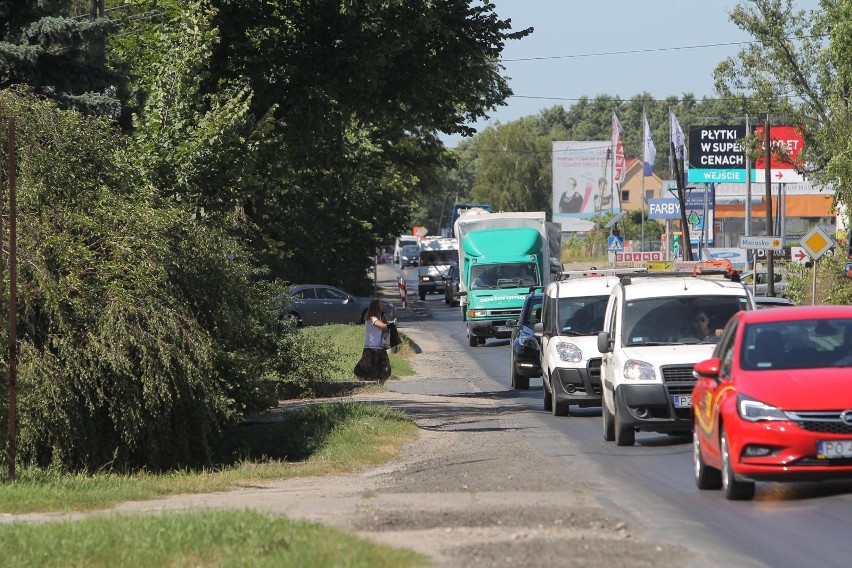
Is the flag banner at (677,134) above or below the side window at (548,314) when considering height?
above

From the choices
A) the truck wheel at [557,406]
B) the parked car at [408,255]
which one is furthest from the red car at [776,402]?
the parked car at [408,255]

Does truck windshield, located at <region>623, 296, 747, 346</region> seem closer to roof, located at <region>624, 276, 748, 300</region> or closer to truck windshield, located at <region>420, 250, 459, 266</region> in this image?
roof, located at <region>624, 276, 748, 300</region>

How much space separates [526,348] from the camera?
87.2 feet

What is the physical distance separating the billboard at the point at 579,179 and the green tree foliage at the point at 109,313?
10294cm

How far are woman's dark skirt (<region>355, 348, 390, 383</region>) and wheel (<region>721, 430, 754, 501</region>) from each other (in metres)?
14.8

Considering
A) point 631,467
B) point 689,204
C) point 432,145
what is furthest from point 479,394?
point 689,204

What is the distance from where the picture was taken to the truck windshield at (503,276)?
4138 cm

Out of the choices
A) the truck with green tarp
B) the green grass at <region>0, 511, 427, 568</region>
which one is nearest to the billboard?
the truck with green tarp

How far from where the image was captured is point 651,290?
16.7 m

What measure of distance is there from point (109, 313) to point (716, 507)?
810cm

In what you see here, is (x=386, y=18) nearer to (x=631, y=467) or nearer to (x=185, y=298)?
(x=185, y=298)

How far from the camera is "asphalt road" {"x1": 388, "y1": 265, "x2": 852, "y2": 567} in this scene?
8.93 meters

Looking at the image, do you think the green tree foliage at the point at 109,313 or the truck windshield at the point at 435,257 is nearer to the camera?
the green tree foliage at the point at 109,313

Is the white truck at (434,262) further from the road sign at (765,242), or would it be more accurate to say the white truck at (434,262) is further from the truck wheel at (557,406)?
the truck wheel at (557,406)
